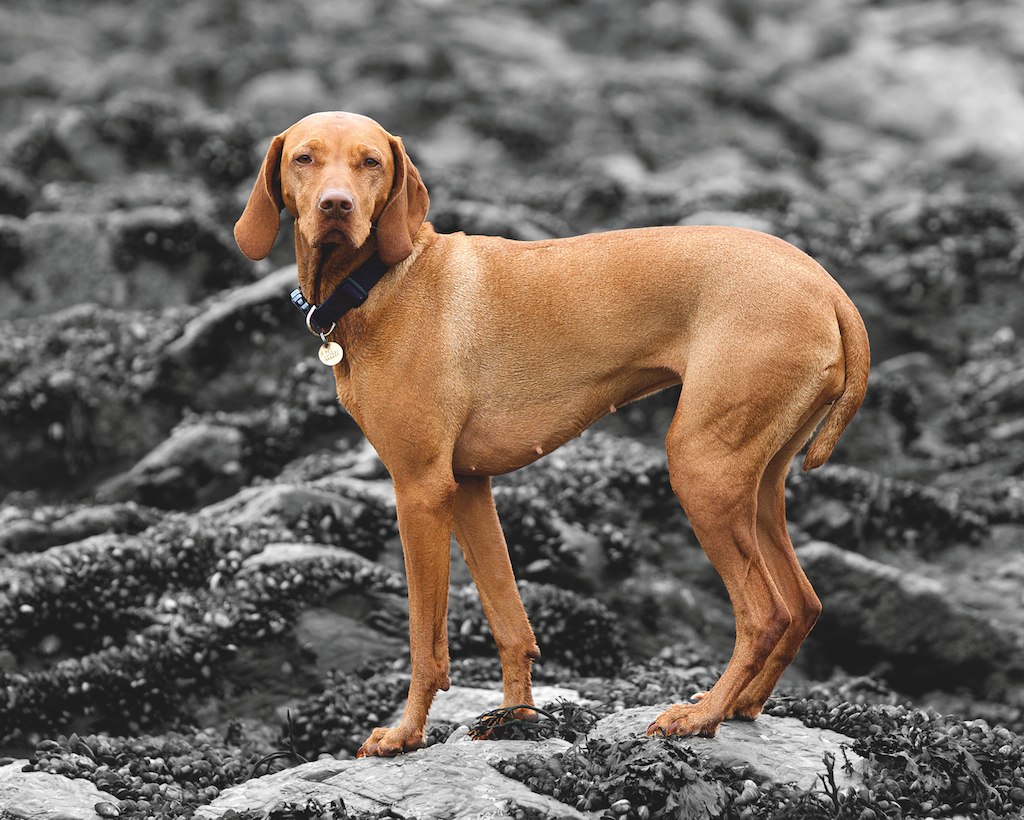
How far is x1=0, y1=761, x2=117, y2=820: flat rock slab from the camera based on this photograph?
707cm

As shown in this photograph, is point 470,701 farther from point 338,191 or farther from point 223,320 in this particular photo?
point 223,320

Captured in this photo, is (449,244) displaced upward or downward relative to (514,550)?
upward

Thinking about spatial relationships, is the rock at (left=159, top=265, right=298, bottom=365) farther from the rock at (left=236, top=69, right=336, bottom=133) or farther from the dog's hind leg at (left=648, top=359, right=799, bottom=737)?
the rock at (left=236, top=69, right=336, bottom=133)

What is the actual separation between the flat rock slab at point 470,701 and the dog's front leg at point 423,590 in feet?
4.44

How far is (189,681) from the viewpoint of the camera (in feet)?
34.6

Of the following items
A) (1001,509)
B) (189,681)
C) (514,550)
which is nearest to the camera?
(189,681)

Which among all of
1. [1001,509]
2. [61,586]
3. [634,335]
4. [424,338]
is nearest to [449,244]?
[424,338]

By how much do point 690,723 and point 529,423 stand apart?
197 centimetres

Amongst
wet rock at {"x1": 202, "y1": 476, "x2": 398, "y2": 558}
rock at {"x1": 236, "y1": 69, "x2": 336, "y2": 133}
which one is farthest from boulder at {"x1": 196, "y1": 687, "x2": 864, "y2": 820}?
rock at {"x1": 236, "y1": 69, "x2": 336, "y2": 133}

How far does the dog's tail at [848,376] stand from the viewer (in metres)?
7.12

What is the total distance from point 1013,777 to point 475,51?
125ft

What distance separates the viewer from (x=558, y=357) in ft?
24.5

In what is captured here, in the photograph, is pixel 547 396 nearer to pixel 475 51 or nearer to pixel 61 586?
pixel 61 586

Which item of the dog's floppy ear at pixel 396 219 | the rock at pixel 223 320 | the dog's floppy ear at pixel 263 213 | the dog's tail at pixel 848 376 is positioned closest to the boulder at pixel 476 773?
the dog's tail at pixel 848 376
